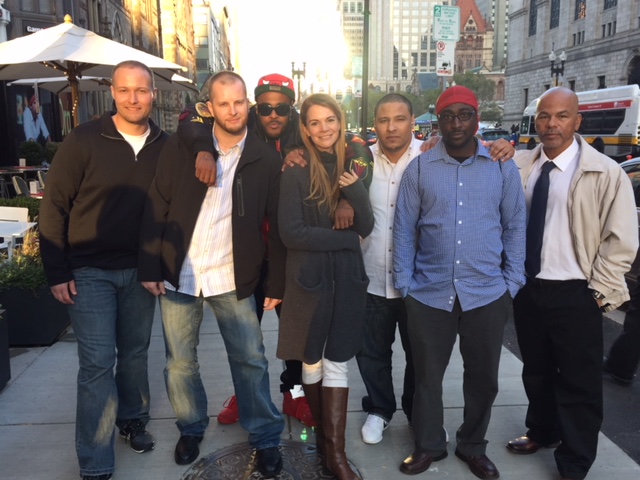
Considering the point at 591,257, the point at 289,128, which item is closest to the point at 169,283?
the point at 289,128

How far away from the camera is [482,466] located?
3.28 meters

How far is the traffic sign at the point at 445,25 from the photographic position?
16.6 metres

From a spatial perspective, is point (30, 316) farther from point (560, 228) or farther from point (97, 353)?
point (560, 228)

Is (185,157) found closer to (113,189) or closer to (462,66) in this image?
(113,189)

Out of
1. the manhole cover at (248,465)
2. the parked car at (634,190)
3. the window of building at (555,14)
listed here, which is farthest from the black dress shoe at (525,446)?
the window of building at (555,14)

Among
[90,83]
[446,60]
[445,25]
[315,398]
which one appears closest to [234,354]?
[315,398]

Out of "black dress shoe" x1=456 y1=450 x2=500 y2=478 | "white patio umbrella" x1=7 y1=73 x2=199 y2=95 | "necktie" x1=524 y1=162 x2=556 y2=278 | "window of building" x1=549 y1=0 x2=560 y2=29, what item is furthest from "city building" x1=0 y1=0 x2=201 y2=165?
"window of building" x1=549 y1=0 x2=560 y2=29

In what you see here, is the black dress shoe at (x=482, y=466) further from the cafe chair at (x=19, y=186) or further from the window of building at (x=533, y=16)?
the window of building at (x=533, y=16)

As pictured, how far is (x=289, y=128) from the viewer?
12.0ft

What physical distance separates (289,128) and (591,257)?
192 cm

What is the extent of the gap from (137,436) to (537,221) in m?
2.71

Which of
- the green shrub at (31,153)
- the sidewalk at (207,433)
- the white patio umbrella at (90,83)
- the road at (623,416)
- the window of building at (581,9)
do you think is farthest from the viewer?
the window of building at (581,9)

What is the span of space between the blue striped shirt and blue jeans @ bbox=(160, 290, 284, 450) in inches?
34.6

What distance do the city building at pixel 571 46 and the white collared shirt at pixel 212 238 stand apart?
39.9m
